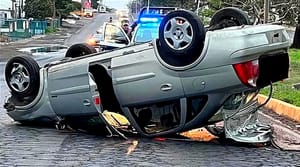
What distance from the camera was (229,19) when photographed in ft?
34.7

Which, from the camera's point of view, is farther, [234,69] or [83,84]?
[83,84]

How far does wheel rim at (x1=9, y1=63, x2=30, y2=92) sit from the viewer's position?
36.2 feet

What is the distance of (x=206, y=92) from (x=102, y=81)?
172cm

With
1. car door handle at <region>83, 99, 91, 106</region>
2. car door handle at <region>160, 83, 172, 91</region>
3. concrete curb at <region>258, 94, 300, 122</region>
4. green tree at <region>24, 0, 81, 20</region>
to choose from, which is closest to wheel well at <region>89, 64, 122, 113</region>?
car door handle at <region>83, 99, 91, 106</region>

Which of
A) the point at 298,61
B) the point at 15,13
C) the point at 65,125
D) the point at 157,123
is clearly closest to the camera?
the point at 157,123

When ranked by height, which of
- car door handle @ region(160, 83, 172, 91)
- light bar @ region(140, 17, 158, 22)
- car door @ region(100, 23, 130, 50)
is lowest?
car door @ region(100, 23, 130, 50)

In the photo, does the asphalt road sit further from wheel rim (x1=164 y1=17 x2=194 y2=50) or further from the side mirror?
the side mirror

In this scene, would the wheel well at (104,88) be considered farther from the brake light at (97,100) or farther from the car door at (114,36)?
the car door at (114,36)

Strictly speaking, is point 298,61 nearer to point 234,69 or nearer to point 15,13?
point 234,69

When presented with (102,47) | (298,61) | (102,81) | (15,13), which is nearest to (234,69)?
(102,81)

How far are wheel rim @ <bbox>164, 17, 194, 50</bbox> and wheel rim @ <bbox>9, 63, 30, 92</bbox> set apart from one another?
8.65 feet

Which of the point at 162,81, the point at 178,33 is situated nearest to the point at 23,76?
the point at 162,81

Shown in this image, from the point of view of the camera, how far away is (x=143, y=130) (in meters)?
10.1

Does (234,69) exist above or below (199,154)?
above
